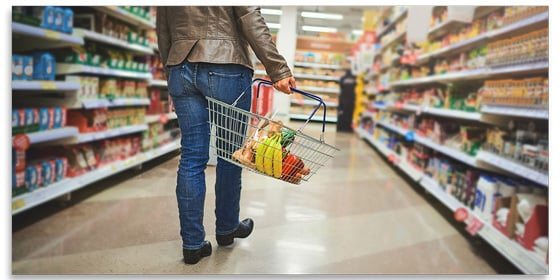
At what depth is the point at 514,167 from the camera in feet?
6.98

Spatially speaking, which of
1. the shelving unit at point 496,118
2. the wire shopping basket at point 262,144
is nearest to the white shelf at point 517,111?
the shelving unit at point 496,118

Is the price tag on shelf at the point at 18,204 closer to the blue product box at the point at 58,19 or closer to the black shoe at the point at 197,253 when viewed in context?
the blue product box at the point at 58,19

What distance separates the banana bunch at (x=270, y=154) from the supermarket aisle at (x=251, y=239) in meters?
0.15

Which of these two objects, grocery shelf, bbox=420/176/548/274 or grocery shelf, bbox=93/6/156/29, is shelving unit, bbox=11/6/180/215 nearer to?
grocery shelf, bbox=93/6/156/29

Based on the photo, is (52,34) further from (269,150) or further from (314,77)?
(269,150)

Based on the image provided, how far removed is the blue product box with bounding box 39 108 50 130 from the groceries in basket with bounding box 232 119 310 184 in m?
1.61

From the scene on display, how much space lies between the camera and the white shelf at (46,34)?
1.91m

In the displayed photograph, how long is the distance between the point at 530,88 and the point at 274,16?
1.50 meters

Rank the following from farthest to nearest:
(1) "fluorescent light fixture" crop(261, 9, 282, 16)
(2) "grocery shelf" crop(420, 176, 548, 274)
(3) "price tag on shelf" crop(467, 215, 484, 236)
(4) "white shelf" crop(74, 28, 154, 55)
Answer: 1. (4) "white shelf" crop(74, 28, 154, 55)
2. (3) "price tag on shelf" crop(467, 215, 484, 236)
3. (2) "grocery shelf" crop(420, 176, 548, 274)
4. (1) "fluorescent light fixture" crop(261, 9, 282, 16)

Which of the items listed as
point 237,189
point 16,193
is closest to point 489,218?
point 237,189

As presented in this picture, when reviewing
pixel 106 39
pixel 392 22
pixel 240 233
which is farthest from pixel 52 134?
pixel 392 22

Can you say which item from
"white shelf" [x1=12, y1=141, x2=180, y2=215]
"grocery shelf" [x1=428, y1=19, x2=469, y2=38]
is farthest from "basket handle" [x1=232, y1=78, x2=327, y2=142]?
"grocery shelf" [x1=428, y1=19, x2=469, y2=38]

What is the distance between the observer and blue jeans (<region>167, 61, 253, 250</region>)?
3.27ft

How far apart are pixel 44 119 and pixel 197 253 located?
1.45 m
